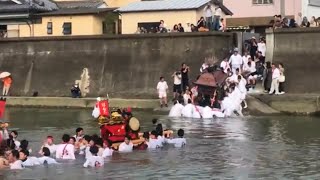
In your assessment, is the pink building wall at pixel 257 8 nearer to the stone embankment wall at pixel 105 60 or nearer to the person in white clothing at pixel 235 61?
the stone embankment wall at pixel 105 60

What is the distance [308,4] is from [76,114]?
19.7 m

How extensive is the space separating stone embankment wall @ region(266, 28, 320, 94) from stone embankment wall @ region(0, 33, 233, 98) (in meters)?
2.29

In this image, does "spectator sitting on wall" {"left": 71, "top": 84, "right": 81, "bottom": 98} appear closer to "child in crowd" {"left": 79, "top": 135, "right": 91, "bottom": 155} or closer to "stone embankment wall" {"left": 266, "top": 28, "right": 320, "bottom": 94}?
"stone embankment wall" {"left": 266, "top": 28, "right": 320, "bottom": 94}

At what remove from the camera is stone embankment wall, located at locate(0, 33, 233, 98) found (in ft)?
105

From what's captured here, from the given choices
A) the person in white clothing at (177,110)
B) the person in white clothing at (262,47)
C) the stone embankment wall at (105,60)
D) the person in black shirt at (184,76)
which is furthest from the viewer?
the stone embankment wall at (105,60)

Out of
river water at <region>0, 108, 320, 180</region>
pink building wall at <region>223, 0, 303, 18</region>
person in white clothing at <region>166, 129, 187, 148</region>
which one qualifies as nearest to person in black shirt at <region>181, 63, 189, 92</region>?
river water at <region>0, 108, 320, 180</region>

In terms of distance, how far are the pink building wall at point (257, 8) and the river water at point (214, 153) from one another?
60.2 feet

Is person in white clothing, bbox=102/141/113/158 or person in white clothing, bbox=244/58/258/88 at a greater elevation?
person in white clothing, bbox=244/58/258/88

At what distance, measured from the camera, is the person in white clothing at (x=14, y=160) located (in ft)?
52.0

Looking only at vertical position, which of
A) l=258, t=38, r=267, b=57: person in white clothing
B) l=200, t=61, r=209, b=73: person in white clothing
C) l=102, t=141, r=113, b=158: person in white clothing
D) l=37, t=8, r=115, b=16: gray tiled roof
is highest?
l=37, t=8, r=115, b=16: gray tiled roof

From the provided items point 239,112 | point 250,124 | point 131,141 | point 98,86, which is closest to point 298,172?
point 131,141

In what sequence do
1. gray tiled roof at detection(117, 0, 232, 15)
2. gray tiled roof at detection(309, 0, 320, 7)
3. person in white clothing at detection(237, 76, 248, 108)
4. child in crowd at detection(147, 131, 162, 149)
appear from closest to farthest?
1. child in crowd at detection(147, 131, 162, 149)
2. person in white clothing at detection(237, 76, 248, 108)
3. gray tiled roof at detection(117, 0, 232, 15)
4. gray tiled roof at detection(309, 0, 320, 7)

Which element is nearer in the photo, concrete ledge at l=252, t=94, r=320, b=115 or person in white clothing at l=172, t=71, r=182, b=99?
concrete ledge at l=252, t=94, r=320, b=115

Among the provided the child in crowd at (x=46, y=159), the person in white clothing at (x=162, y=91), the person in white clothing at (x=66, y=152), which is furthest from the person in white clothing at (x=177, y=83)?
the child in crowd at (x=46, y=159)
